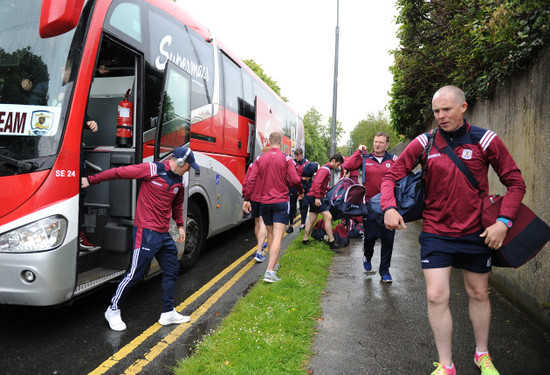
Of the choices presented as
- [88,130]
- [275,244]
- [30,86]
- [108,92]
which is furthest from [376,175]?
[30,86]

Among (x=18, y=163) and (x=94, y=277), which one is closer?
(x=18, y=163)

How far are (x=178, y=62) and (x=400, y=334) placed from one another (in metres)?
4.21

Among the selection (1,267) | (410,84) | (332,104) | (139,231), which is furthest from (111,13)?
(332,104)

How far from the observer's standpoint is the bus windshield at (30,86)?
3.17 m

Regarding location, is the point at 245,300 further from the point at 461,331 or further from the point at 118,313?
the point at 461,331

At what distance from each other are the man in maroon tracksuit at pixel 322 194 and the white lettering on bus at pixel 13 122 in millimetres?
4801

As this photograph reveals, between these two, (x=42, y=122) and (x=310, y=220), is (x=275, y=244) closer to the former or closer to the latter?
(x=310, y=220)

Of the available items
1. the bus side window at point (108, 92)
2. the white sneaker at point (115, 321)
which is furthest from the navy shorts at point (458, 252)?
the bus side window at point (108, 92)

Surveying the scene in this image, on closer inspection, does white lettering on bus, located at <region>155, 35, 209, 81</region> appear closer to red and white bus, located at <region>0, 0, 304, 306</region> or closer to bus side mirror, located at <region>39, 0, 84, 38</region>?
red and white bus, located at <region>0, 0, 304, 306</region>

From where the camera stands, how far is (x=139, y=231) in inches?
152

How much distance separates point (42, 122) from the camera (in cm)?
325

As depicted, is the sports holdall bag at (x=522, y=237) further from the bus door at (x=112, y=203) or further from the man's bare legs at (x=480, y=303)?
the bus door at (x=112, y=203)

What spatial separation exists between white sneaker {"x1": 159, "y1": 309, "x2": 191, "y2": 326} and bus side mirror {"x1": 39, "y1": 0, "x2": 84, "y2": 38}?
2748 millimetres

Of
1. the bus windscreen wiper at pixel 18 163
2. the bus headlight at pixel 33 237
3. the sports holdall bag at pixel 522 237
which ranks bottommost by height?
the bus headlight at pixel 33 237
